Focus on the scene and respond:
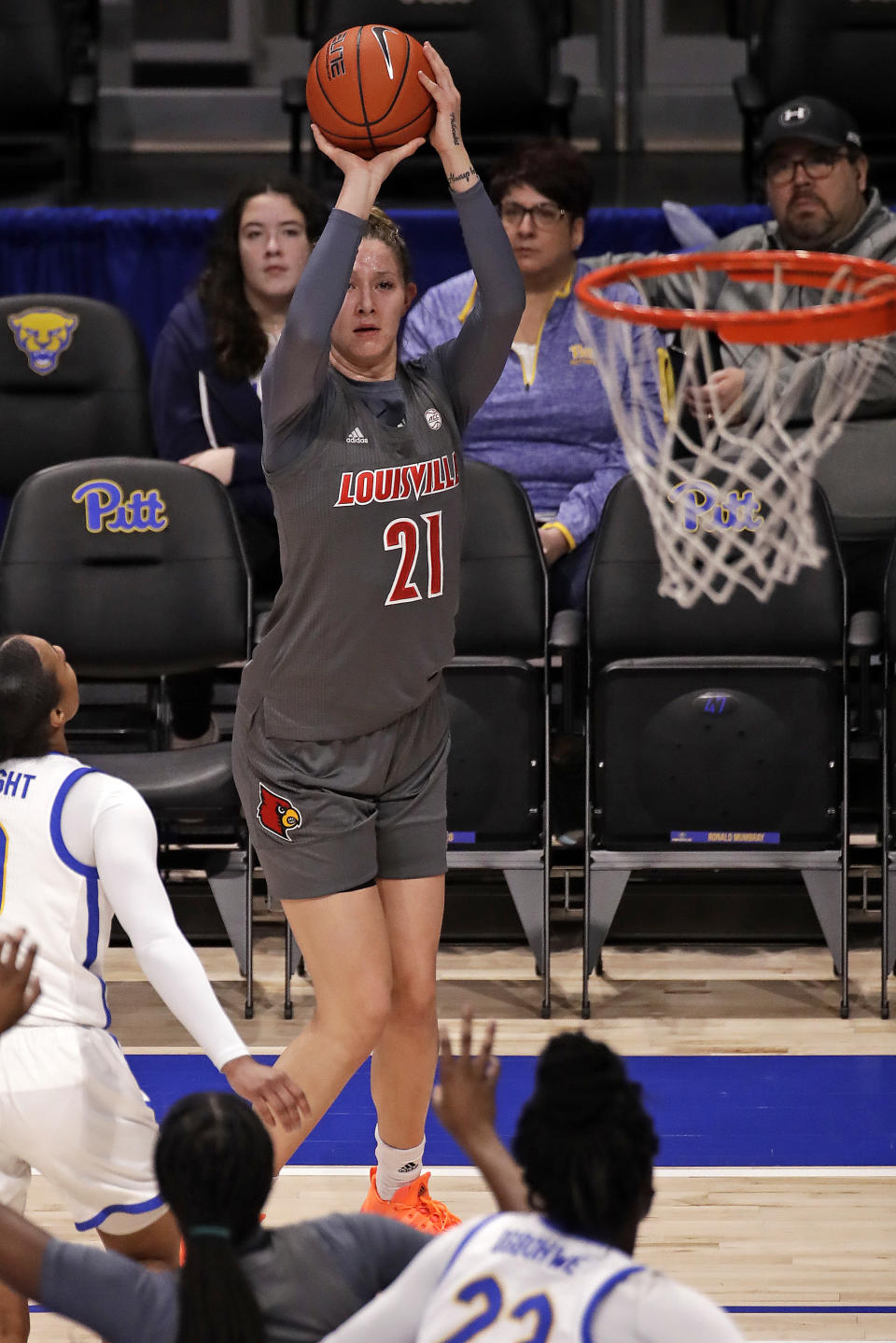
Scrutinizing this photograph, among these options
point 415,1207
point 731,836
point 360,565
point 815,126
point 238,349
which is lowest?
point 415,1207

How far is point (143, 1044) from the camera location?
4684 mm

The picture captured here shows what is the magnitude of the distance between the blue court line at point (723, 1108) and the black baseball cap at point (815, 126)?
278 cm

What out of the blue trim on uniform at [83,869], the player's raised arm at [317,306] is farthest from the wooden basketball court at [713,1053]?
the player's raised arm at [317,306]

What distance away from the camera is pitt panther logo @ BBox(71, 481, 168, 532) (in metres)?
5.28

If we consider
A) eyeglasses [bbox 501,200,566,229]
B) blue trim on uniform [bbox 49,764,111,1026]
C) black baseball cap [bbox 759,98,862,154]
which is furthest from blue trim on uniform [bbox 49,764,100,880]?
black baseball cap [bbox 759,98,862,154]

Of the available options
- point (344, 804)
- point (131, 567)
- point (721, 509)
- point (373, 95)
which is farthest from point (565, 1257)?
point (131, 567)

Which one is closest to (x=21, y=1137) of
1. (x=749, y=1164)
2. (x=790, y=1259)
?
(x=790, y=1259)

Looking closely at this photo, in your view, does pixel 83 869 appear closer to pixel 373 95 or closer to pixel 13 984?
pixel 13 984

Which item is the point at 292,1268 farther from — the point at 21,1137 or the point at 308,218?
the point at 308,218

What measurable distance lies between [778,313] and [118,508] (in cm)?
244

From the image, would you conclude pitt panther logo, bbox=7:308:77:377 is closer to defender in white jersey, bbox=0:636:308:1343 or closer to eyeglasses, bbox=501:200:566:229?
eyeglasses, bbox=501:200:566:229

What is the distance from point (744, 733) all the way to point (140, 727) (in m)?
1.93

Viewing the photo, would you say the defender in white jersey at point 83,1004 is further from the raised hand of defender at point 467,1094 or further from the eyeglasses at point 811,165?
the eyeglasses at point 811,165

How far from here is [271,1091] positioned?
2.57 m
